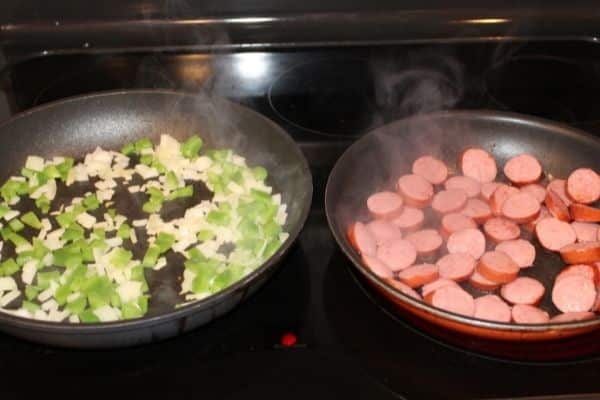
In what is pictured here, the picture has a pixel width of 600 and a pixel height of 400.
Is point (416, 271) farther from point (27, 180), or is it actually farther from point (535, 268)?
point (27, 180)

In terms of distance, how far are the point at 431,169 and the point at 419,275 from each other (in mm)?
312

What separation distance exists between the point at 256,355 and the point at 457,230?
459 mm

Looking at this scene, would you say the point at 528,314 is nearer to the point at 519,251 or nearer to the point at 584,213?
the point at 519,251

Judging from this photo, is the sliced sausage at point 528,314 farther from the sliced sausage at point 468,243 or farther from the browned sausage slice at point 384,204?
the browned sausage slice at point 384,204

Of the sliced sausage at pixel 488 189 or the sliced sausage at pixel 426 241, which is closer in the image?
the sliced sausage at pixel 426 241

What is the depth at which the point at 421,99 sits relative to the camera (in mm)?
1547

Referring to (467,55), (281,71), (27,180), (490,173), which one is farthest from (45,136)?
(467,55)

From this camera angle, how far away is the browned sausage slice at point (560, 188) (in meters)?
1.25

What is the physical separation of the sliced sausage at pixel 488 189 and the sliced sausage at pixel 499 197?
0.02 meters

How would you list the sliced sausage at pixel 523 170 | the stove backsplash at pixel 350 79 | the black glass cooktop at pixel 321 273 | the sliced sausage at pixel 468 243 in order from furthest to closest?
the stove backsplash at pixel 350 79 < the sliced sausage at pixel 523 170 < the sliced sausage at pixel 468 243 < the black glass cooktop at pixel 321 273

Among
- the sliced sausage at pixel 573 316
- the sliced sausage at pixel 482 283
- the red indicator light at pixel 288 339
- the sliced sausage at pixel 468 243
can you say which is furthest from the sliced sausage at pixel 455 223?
the red indicator light at pixel 288 339

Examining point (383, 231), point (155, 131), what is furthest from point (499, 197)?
point (155, 131)

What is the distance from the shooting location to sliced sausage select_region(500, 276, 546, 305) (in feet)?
3.47

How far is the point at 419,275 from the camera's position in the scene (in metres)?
1.08
